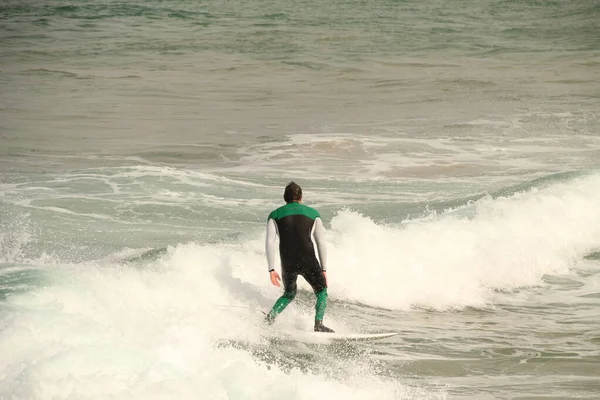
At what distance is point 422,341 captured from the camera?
429 inches

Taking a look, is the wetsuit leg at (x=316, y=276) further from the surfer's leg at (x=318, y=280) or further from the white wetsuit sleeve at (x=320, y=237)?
the white wetsuit sleeve at (x=320, y=237)

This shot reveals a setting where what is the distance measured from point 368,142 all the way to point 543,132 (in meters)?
5.09

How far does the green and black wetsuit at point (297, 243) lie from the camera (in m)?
9.99

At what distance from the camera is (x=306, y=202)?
18.4 meters

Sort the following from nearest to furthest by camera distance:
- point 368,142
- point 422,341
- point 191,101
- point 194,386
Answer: point 194,386
point 422,341
point 368,142
point 191,101

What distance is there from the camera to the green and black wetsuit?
9992 millimetres

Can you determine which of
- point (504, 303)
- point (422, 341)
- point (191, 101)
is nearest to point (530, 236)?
point (504, 303)

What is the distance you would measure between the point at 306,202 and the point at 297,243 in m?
8.43

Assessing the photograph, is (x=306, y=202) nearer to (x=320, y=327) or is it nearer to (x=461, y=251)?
(x=461, y=251)

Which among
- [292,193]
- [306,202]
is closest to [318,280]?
[292,193]

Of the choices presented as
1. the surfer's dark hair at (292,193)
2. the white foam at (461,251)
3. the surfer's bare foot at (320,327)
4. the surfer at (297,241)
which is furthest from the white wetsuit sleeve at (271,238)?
the white foam at (461,251)

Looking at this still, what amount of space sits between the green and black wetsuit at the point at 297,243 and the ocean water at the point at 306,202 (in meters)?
0.62

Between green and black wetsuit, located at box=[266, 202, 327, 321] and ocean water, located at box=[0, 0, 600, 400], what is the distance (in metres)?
0.62

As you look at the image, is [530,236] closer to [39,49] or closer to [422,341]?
[422,341]
